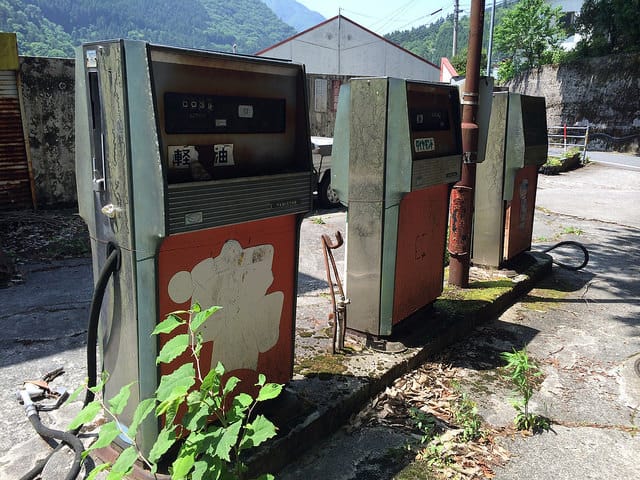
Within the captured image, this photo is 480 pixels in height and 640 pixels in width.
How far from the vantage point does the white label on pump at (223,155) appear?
8.46ft

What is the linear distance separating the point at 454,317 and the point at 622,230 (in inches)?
238

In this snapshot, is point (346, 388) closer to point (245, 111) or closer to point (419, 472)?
point (419, 472)

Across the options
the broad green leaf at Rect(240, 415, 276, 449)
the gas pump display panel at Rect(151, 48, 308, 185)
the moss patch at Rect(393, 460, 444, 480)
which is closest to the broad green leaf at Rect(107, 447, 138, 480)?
the broad green leaf at Rect(240, 415, 276, 449)

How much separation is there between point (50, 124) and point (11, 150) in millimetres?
730

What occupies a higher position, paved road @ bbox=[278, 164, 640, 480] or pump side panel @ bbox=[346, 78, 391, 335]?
pump side panel @ bbox=[346, 78, 391, 335]

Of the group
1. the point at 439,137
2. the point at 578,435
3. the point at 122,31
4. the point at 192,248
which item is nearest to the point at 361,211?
the point at 439,137

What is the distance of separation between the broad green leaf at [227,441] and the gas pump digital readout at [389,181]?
2109mm

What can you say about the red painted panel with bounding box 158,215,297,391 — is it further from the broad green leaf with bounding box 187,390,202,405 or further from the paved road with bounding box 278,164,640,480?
the paved road with bounding box 278,164,640,480

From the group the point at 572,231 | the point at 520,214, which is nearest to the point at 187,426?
the point at 520,214

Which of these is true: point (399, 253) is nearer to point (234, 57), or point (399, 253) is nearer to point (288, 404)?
point (288, 404)

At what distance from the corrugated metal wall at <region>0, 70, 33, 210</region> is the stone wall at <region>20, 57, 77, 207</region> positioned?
0.13 metres

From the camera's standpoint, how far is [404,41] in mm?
137500

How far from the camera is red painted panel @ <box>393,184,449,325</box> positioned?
403 centimetres

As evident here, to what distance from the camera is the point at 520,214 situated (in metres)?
6.34
